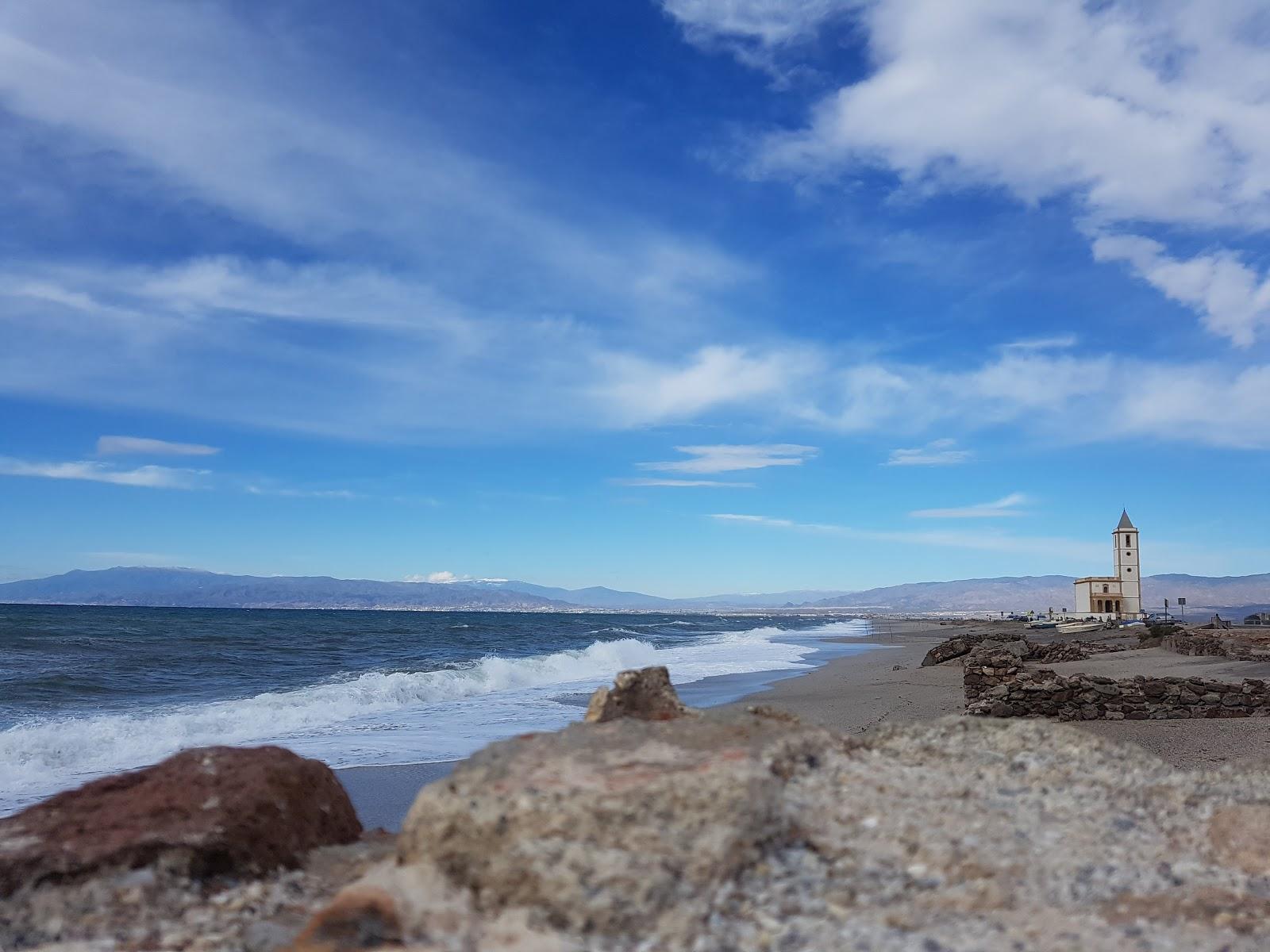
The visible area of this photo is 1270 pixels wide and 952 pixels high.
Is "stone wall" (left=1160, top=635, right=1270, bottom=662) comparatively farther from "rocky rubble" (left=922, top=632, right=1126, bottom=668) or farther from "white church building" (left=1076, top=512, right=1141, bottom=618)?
"white church building" (left=1076, top=512, right=1141, bottom=618)

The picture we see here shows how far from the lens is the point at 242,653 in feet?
102

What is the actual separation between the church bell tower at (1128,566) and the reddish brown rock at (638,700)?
6494 cm

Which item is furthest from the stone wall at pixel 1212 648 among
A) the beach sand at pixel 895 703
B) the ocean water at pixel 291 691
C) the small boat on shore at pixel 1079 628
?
the small boat on shore at pixel 1079 628

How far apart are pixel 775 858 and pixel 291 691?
19.1m

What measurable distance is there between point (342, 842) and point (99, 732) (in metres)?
Result: 11.7

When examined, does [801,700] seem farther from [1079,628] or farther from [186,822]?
[1079,628]

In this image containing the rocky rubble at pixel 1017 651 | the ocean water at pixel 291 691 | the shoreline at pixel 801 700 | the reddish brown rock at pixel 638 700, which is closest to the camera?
the reddish brown rock at pixel 638 700

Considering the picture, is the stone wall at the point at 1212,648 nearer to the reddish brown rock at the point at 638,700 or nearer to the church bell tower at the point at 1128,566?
the reddish brown rock at the point at 638,700

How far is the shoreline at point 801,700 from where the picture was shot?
9.11 meters

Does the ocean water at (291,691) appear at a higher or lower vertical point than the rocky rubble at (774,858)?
lower

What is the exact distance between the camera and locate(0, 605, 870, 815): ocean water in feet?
39.9

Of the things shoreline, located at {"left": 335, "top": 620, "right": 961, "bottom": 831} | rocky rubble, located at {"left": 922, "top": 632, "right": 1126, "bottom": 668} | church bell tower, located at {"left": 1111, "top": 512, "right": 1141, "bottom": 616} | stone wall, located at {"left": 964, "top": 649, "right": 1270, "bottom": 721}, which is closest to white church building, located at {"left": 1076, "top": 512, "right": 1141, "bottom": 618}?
church bell tower, located at {"left": 1111, "top": 512, "right": 1141, "bottom": 616}

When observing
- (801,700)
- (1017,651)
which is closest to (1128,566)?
(1017,651)

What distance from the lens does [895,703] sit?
656 inches
